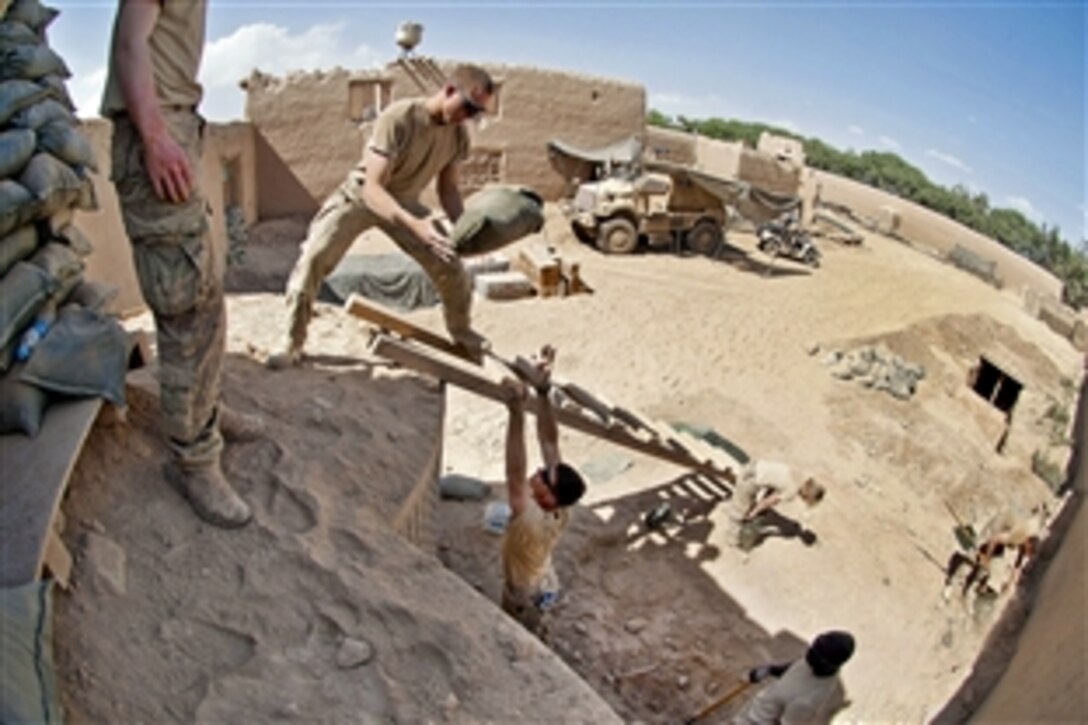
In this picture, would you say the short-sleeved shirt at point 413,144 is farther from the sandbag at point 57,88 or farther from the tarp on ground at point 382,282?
the tarp on ground at point 382,282

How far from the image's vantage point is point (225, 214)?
12102mm

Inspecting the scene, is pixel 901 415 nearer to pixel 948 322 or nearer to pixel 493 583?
pixel 948 322

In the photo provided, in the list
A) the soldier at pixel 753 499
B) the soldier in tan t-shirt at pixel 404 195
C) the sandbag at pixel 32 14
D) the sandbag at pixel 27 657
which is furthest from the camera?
the soldier at pixel 753 499

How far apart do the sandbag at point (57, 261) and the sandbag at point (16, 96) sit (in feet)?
1.29

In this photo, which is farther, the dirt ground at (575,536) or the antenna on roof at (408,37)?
the antenna on roof at (408,37)

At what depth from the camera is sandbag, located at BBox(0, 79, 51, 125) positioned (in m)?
2.50

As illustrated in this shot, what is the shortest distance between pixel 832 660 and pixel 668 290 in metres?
10.1

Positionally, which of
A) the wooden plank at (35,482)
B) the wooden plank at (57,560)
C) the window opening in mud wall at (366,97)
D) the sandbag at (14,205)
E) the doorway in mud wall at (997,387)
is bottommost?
the doorway in mud wall at (997,387)

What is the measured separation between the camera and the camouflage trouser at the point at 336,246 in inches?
158

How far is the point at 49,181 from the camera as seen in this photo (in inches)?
98.6

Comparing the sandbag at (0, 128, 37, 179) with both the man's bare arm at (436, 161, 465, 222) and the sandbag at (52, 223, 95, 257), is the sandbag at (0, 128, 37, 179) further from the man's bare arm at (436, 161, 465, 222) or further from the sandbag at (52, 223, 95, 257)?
the man's bare arm at (436, 161, 465, 222)

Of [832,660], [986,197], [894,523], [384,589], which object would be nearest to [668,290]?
[894,523]

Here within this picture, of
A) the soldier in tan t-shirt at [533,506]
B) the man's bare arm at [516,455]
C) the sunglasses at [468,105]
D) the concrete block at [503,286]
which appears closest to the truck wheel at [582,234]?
the concrete block at [503,286]

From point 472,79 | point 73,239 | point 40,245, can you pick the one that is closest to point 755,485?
point 472,79
